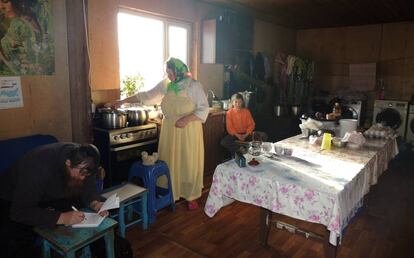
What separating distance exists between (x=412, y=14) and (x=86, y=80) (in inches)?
204

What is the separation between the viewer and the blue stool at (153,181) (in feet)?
9.24

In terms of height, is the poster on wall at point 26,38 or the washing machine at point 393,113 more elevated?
the poster on wall at point 26,38

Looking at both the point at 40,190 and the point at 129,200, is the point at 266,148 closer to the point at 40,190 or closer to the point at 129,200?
the point at 129,200

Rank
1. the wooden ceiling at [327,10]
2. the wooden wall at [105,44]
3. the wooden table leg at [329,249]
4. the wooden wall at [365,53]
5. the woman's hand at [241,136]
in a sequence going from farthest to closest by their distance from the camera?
the wooden wall at [365,53] < the wooden ceiling at [327,10] < the woman's hand at [241,136] < the wooden wall at [105,44] < the wooden table leg at [329,249]

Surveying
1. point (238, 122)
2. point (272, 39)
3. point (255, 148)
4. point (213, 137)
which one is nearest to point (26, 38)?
point (255, 148)

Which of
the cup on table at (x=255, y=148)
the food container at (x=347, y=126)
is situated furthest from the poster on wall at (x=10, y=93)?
the food container at (x=347, y=126)

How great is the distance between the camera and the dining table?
5.74 ft

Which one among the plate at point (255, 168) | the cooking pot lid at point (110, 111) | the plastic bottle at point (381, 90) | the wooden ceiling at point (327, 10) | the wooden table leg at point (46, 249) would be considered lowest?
the wooden table leg at point (46, 249)

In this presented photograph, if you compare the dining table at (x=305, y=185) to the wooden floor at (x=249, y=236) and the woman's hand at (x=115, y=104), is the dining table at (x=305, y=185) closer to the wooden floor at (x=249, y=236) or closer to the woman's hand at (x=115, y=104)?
the wooden floor at (x=249, y=236)

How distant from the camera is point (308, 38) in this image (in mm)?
7090

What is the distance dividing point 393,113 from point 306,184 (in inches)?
191

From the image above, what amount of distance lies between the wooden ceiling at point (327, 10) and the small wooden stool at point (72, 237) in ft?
11.5

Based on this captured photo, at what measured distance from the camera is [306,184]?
182 cm

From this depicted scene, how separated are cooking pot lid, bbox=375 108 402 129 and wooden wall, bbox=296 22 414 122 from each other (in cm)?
60
